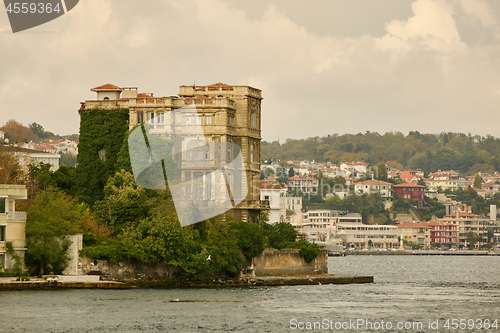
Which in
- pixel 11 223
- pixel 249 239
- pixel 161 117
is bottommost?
pixel 249 239

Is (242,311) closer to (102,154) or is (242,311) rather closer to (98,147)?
(102,154)

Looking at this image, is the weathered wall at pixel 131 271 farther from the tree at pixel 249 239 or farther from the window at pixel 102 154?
the window at pixel 102 154

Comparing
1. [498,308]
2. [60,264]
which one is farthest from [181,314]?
[498,308]

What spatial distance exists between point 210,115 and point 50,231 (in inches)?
845

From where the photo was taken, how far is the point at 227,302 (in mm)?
54781

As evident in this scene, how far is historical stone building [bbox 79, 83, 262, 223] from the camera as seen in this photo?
75.4 meters

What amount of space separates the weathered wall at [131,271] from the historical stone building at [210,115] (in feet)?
38.3

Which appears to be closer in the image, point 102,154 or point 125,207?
point 125,207

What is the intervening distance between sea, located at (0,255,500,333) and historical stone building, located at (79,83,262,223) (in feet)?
48.2

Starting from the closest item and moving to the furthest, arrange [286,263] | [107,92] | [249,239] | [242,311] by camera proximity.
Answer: [242,311]
[249,239]
[286,263]
[107,92]

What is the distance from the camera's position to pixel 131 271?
61.8 metres

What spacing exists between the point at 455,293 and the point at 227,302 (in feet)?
69.1

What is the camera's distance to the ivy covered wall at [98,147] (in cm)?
7462

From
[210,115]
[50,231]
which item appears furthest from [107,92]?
[50,231]
